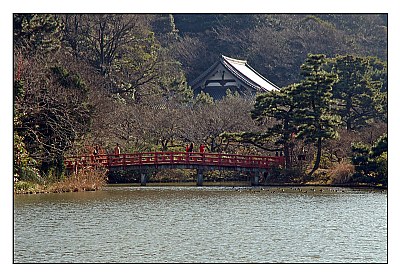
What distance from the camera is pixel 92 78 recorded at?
37562mm

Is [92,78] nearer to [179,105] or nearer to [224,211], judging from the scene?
[179,105]

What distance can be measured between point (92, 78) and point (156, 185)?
6006 mm

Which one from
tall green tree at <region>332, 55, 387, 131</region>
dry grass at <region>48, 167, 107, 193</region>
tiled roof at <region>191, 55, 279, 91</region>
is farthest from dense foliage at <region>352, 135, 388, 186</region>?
tiled roof at <region>191, 55, 279, 91</region>

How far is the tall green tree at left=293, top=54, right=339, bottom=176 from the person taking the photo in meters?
32.9

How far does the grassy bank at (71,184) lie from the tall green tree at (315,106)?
694 cm

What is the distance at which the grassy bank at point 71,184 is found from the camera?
27.7 metres

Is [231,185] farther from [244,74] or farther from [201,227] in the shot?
[244,74]

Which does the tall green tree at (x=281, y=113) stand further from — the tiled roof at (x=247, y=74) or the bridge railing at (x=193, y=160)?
the tiled roof at (x=247, y=74)

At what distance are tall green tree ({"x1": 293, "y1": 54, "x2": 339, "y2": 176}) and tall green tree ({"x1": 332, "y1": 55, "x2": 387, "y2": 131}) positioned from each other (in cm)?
331

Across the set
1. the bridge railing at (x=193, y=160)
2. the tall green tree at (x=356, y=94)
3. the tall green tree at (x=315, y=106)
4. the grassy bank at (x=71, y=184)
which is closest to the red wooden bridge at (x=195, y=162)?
the bridge railing at (x=193, y=160)

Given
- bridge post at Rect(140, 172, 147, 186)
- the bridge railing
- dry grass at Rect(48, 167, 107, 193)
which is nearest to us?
dry grass at Rect(48, 167, 107, 193)

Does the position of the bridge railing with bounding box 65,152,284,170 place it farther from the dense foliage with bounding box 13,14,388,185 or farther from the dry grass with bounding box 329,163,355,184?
the dry grass with bounding box 329,163,355,184

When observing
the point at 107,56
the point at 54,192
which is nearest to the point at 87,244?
the point at 54,192

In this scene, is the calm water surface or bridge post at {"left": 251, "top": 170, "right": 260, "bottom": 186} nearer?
the calm water surface
